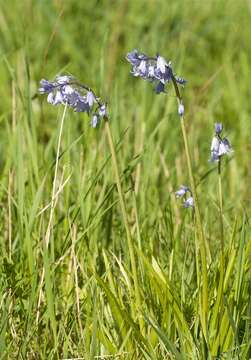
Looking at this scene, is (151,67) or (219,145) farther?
(219,145)

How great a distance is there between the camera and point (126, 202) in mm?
3594

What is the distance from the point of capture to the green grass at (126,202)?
101 inches

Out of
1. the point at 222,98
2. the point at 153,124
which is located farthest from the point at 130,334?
the point at 222,98

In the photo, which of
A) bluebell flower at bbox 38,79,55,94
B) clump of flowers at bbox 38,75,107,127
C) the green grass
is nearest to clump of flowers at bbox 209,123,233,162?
the green grass

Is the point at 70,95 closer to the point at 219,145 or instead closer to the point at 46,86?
the point at 46,86

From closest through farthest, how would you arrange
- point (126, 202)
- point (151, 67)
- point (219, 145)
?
point (151, 67), point (219, 145), point (126, 202)

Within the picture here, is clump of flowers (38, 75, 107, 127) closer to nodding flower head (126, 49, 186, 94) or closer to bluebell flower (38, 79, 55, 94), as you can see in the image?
bluebell flower (38, 79, 55, 94)

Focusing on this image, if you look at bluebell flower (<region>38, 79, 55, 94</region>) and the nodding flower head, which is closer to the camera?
the nodding flower head

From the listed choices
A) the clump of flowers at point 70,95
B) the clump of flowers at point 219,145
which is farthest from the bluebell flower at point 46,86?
the clump of flowers at point 219,145

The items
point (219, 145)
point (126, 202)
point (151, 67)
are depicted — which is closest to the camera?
point (151, 67)

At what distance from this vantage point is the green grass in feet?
8.43

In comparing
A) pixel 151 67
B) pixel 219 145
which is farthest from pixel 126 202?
pixel 151 67

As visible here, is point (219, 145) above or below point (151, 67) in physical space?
below

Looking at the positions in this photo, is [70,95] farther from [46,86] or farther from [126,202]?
[126,202]
